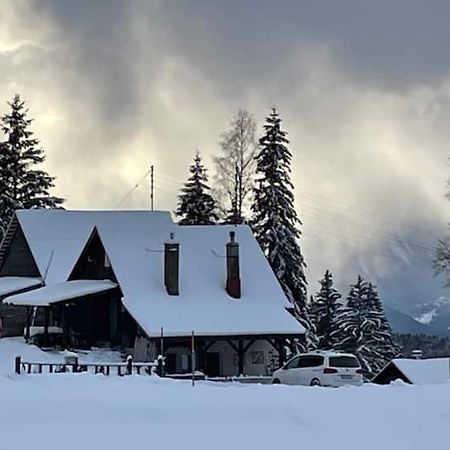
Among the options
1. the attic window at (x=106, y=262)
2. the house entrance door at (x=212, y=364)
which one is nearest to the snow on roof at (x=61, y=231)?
the attic window at (x=106, y=262)

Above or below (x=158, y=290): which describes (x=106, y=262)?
above

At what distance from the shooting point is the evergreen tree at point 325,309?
58.9 metres

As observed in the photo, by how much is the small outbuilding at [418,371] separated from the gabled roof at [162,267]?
169 inches

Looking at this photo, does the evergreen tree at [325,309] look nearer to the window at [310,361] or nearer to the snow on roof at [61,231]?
the snow on roof at [61,231]

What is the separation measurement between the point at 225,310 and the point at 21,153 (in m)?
28.0

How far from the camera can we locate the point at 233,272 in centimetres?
4178

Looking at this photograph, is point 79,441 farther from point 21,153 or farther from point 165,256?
point 21,153

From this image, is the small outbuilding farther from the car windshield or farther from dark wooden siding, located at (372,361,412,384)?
the car windshield

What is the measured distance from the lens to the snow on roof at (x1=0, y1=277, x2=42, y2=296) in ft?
148

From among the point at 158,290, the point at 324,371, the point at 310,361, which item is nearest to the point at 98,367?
the point at 310,361

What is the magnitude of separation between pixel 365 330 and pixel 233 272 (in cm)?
1842

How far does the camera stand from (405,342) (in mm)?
75000

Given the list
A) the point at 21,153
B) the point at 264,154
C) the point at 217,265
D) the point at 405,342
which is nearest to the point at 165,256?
the point at 217,265

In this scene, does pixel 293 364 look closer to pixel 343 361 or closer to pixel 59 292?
pixel 343 361
